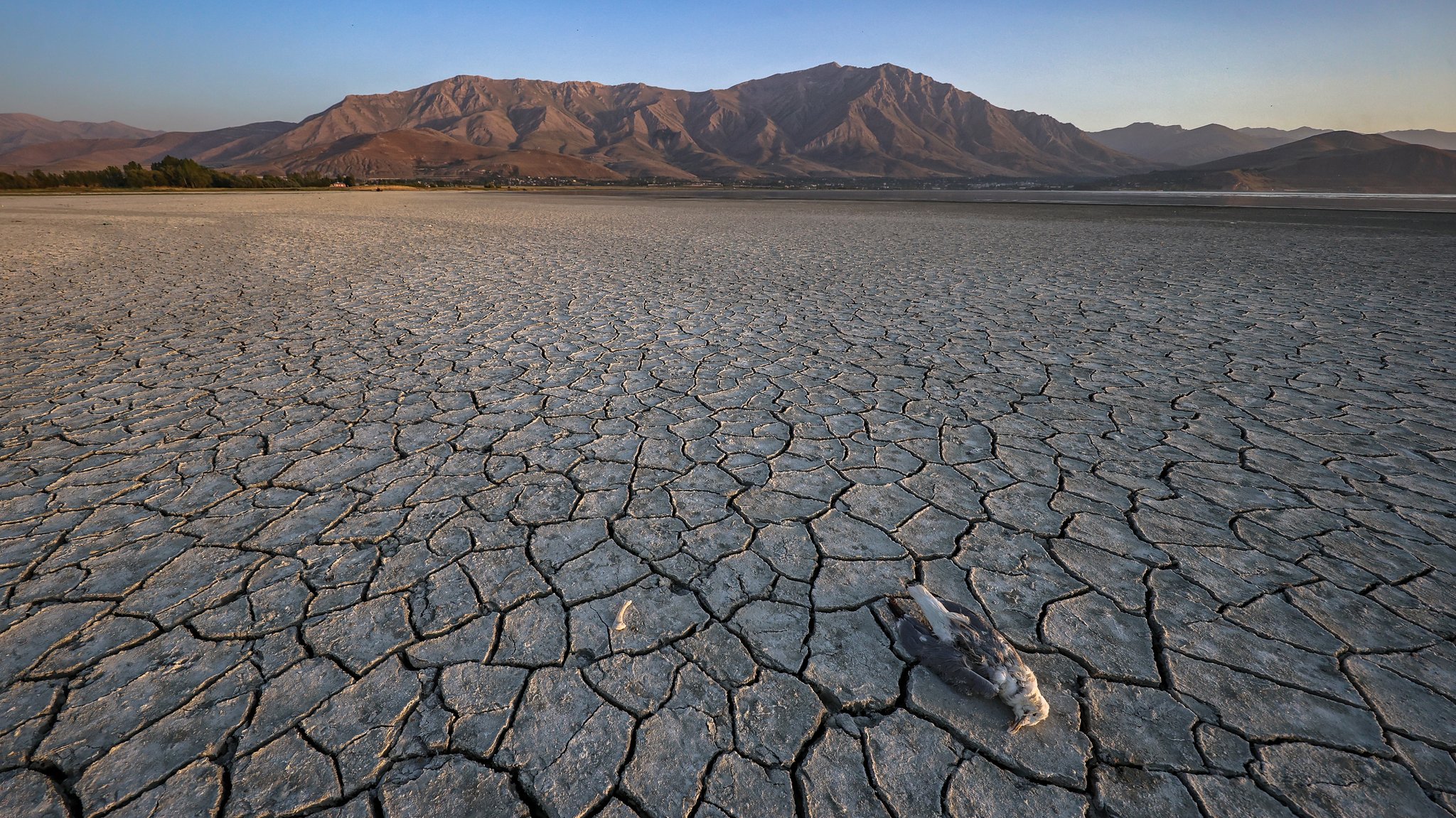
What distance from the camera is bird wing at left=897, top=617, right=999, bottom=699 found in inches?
56.1

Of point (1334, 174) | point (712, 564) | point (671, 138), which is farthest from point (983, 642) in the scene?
point (671, 138)

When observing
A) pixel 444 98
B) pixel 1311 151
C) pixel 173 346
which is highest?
pixel 444 98

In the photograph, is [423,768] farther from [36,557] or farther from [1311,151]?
[1311,151]

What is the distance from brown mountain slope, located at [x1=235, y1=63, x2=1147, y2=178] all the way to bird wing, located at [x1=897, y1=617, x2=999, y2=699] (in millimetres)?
105570

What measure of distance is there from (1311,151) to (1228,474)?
9631 cm

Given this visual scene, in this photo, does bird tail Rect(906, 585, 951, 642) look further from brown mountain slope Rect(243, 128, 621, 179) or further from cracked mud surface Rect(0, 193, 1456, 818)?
brown mountain slope Rect(243, 128, 621, 179)

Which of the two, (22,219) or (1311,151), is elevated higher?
(1311,151)

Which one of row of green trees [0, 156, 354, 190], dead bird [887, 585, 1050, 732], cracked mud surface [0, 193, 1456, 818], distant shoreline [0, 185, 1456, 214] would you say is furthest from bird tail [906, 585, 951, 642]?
row of green trees [0, 156, 354, 190]

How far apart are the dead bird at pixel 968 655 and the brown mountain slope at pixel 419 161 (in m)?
89.0

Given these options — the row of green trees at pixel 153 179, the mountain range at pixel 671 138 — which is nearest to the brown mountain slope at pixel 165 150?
the mountain range at pixel 671 138

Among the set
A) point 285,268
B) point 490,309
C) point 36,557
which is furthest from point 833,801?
point 285,268

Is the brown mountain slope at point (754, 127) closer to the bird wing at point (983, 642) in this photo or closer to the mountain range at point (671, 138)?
the mountain range at point (671, 138)

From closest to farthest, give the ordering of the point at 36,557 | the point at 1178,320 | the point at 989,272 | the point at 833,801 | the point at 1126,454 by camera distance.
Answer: the point at 833,801, the point at 36,557, the point at 1126,454, the point at 1178,320, the point at 989,272

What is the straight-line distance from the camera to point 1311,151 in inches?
2675
